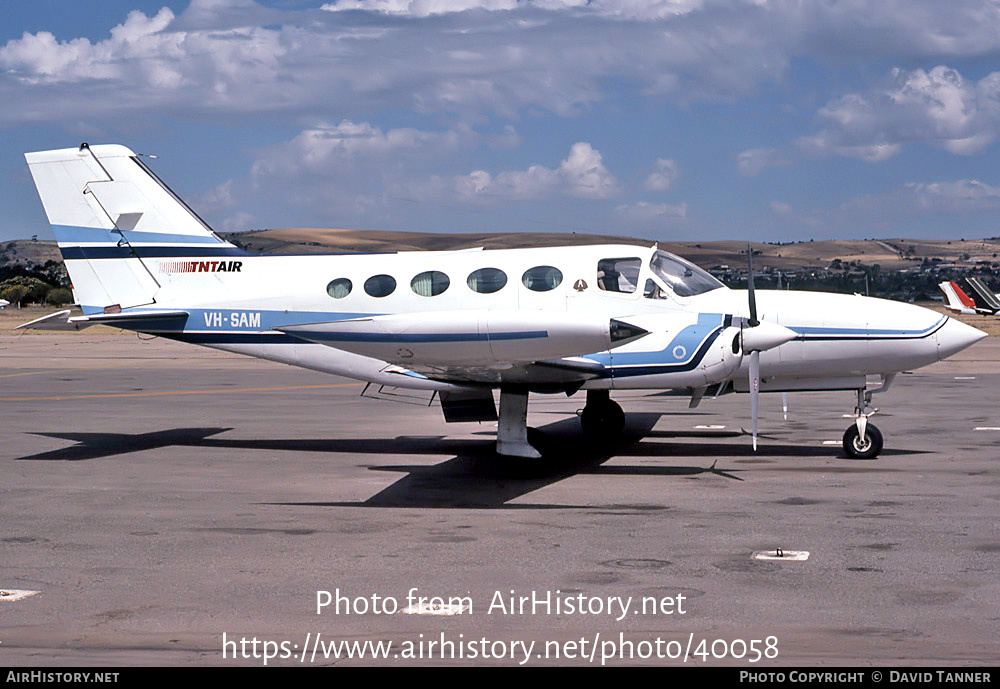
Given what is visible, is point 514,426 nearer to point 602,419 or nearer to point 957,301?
point 602,419

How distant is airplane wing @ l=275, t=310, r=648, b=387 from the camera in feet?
34.8

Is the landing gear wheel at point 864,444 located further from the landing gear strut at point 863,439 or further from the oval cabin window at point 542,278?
the oval cabin window at point 542,278

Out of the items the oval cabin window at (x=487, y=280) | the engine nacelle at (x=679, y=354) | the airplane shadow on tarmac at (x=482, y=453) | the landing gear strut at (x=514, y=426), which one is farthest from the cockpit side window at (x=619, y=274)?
the airplane shadow on tarmac at (x=482, y=453)

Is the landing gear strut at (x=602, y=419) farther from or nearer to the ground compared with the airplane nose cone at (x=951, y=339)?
nearer to the ground

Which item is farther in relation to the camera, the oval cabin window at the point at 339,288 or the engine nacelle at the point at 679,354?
the oval cabin window at the point at 339,288

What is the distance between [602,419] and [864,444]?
13.6 ft

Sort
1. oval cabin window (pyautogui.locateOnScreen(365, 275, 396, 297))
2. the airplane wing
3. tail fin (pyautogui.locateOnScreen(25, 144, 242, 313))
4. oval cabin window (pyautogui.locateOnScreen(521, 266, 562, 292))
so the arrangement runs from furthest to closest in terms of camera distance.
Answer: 1. tail fin (pyautogui.locateOnScreen(25, 144, 242, 313))
2. oval cabin window (pyautogui.locateOnScreen(365, 275, 396, 297))
3. oval cabin window (pyautogui.locateOnScreen(521, 266, 562, 292))
4. the airplane wing

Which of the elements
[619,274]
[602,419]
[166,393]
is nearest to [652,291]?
[619,274]

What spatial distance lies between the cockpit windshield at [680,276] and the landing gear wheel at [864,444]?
271 cm

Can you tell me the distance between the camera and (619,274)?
13.9m

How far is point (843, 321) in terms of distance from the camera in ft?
45.3

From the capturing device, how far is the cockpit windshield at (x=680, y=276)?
13.8 metres

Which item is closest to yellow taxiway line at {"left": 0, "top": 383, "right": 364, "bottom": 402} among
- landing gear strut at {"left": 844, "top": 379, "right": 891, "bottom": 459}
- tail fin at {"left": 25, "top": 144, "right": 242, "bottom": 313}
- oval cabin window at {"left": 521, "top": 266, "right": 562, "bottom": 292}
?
tail fin at {"left": 25, "top": 144, "right": 242, "bottom": 313}

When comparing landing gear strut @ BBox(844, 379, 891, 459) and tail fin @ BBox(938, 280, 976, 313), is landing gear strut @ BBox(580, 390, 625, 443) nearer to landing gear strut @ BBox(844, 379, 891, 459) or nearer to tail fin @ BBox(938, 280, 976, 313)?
landing gear strut @ BBox(844, 379, 891, 459)
